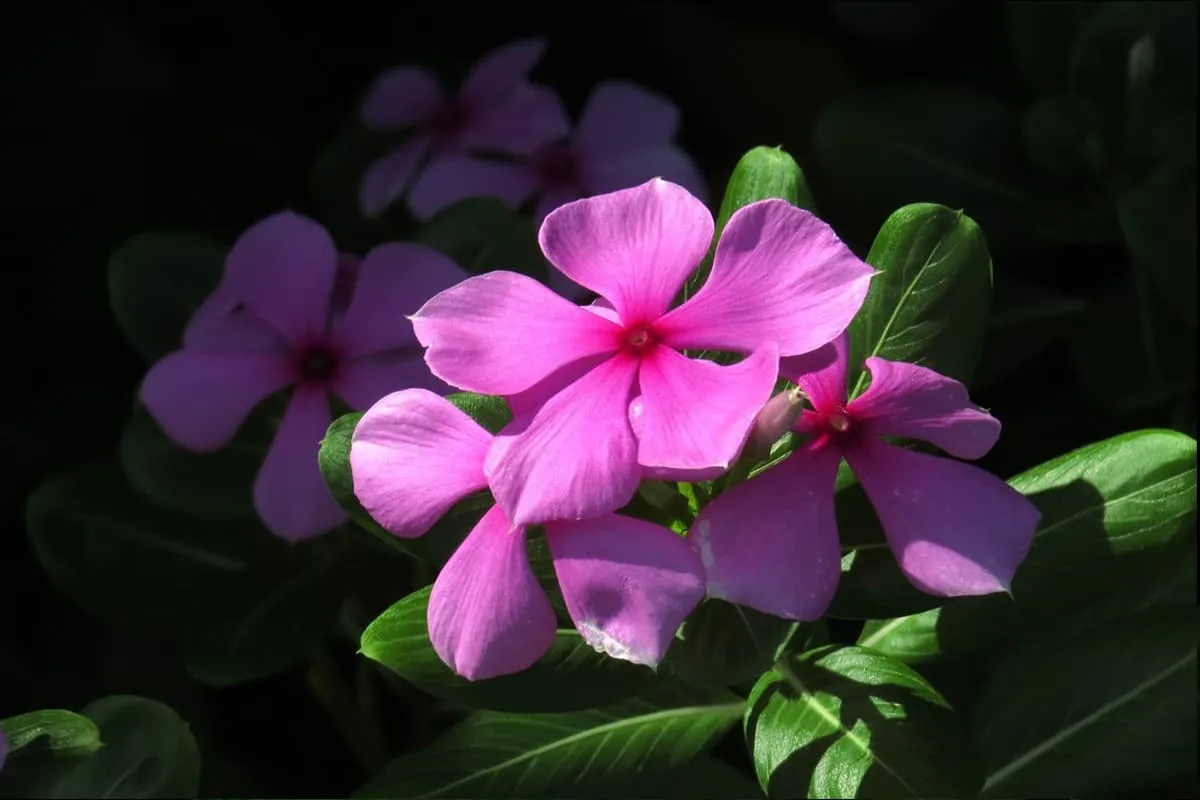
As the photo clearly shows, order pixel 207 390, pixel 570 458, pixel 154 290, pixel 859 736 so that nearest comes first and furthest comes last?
pixel 570 458 < pixel 859 736 < pixel 207 390 < pixel 154 290

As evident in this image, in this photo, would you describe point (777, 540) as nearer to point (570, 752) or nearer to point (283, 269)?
point (570, 752)

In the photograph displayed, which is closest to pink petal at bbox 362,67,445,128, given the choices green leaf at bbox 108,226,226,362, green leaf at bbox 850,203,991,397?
green leaf at bbox 108,226,226,362

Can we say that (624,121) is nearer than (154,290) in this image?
No

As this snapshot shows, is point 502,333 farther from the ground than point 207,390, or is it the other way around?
point 502,333

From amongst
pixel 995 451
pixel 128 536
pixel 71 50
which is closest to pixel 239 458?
pixel 128 536

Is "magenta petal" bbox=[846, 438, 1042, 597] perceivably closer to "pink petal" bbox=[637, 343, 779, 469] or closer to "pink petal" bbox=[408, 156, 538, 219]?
"pink petal" bbox=[637, 343, 779, 469]

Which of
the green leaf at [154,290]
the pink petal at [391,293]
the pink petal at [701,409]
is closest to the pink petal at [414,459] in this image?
the pink petal at [701,409]

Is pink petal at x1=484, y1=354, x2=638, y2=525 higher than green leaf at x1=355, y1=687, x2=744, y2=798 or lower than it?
higher

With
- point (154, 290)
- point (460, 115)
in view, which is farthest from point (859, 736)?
point (460, 115)
